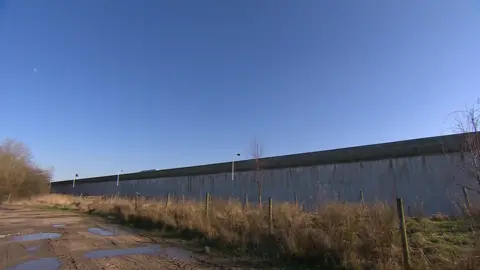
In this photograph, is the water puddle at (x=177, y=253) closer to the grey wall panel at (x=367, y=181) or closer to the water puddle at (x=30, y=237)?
the grey wall panel at (x=367, y=181)

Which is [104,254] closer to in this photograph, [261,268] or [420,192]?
[261,268]

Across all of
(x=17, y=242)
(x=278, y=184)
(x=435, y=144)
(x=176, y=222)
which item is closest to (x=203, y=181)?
(x=278, y=184)

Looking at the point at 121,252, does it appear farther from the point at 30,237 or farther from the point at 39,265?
the point at 30,237

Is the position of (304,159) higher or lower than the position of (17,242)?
higher

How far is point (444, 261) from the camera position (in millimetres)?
5922

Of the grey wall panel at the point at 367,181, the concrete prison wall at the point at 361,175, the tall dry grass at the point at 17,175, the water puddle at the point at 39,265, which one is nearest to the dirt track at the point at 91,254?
the water puddle at the point at 39,265

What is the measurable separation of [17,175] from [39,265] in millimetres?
52861

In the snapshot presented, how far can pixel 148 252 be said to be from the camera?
31.6 feet

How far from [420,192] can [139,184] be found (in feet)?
168

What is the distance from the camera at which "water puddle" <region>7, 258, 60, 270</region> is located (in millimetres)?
7617

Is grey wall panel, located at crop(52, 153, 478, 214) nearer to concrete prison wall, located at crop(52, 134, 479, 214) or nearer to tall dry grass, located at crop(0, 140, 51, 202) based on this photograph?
concrete prison wall, located at crop(52, 134, 479, 214)

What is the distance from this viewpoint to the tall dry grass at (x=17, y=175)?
163 feet

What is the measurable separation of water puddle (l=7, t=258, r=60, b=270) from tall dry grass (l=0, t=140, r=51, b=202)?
50.1m

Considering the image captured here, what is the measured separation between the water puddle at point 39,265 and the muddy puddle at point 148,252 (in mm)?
906
